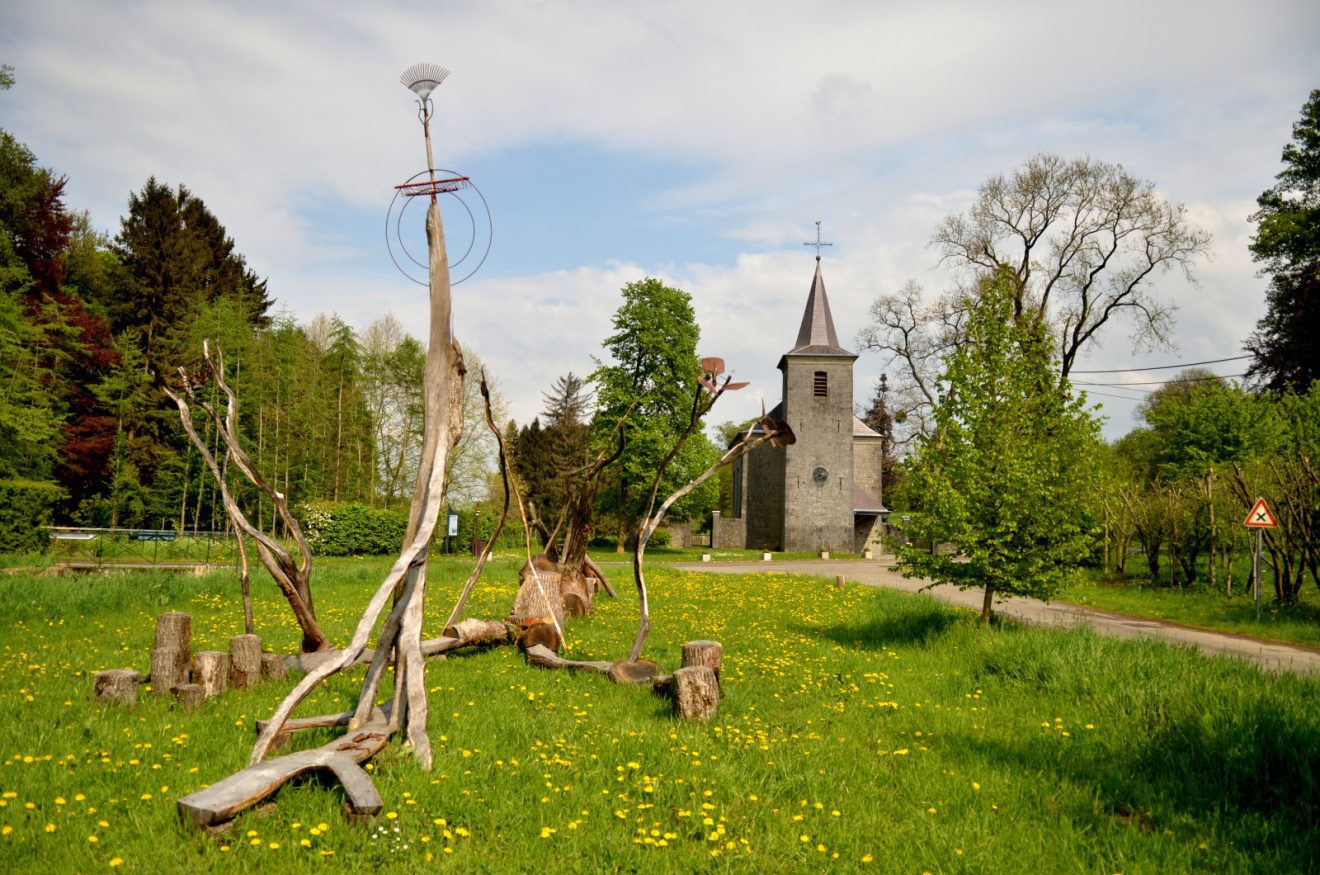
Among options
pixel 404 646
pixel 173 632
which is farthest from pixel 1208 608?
pixel 173 632

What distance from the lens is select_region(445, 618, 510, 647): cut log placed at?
362 inches

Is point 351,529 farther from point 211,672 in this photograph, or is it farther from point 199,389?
point 211,672

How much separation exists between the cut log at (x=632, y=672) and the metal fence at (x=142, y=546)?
18.4 m

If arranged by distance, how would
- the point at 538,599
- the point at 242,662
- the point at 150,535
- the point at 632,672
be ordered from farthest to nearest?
1. the point at 150,535
2. the point at 538,599
3. the point at 632,672
4. the point at 242,662

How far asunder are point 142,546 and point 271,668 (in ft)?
76.4

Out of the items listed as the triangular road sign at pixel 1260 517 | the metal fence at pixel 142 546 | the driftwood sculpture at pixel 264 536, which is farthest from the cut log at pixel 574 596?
the metal fence at pixel 142 546

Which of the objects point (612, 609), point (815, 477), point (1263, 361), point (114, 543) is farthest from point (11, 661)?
point (1263, 361)

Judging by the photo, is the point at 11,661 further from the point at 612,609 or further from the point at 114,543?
the point at 114,543

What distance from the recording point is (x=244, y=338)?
3228 cm

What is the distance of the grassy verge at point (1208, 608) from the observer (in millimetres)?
13672

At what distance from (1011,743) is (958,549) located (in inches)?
187

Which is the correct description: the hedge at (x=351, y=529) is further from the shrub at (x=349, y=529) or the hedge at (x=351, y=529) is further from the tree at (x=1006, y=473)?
the tree at (x=1006, y=473)

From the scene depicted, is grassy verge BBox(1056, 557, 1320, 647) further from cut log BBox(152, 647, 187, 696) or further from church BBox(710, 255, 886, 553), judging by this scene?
church BBox(710, 255, 886, 553)

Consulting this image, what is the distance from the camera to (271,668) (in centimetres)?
767
